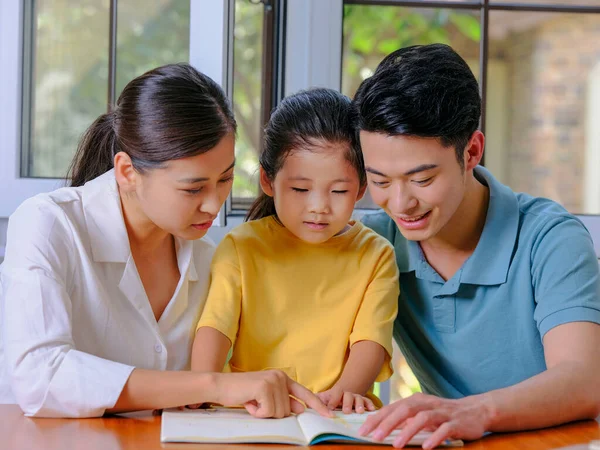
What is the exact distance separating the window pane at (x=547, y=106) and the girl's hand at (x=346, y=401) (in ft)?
4.59

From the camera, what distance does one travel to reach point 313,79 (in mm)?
2334

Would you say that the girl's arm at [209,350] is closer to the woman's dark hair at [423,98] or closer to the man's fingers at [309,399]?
the man's fingers at [309,399]

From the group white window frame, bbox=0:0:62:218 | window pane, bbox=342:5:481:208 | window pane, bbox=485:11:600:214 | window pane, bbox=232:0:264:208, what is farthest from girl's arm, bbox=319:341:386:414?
window pane, bbox=485:11:600:214

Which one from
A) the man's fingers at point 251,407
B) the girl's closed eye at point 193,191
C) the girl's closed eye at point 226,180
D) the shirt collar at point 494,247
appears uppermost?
the girl's closed eye at point 226,180

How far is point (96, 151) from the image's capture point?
168 centimetres

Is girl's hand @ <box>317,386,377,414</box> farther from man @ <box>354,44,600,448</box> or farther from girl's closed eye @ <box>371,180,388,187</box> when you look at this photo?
girl's closed eye @ <box>371,180,388,187</box>

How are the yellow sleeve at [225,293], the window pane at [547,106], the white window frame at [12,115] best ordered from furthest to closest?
the window pane at [547,106] < the white window frame at [12,115] < the yellow sleeve at [225,293]

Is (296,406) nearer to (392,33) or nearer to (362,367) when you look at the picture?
(362,367)

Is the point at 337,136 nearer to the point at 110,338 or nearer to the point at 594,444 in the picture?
the point at 110,338

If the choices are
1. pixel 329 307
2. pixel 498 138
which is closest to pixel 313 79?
pixel 498 138

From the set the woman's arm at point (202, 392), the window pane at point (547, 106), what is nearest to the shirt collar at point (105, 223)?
the woman's arm at point (202, 392)

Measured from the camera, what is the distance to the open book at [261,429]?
1.15 metres

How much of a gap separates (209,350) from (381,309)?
339 millimetres

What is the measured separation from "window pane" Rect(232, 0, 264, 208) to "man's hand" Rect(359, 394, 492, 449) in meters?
1.20
